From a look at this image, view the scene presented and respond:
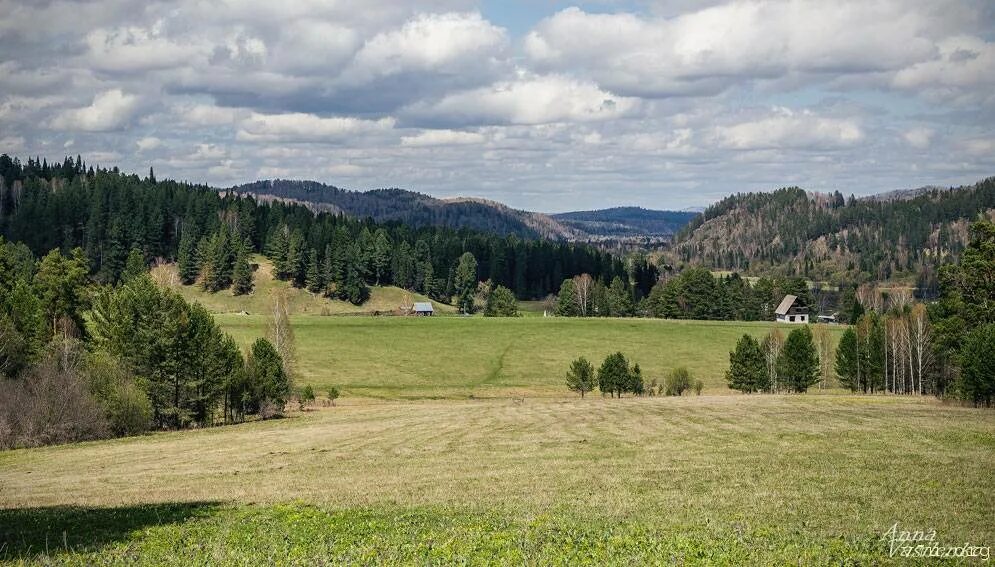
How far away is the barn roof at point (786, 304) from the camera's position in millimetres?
179875

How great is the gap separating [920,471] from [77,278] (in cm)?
Answer: 7834

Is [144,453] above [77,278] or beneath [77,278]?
beneath

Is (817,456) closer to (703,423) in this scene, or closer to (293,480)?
(703,423)

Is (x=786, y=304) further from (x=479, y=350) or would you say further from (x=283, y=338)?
(x=283, y=338)

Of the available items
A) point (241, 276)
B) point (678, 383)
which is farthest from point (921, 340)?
point (241, 276)

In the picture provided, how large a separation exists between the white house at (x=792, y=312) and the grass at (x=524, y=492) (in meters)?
129

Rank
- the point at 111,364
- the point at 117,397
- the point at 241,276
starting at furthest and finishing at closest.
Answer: the point at 241,276 < the point at 111,364 < the point at 117,397

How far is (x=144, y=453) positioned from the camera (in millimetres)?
47312

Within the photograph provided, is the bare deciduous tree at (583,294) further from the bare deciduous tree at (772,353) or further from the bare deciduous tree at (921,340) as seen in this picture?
the bare deciduous tree at (921,340)

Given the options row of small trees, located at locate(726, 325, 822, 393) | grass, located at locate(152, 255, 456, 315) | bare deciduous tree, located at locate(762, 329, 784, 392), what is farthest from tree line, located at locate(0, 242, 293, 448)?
grass, located at locate(152, 255, 456, 315)

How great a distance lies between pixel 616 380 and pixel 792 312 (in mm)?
102153

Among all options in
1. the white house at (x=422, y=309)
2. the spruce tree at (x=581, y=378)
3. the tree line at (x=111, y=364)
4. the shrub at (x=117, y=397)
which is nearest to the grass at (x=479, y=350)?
the spruce tree at (x=581, y=378)

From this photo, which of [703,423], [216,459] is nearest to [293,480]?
[216,459]

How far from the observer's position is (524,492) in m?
27.9
